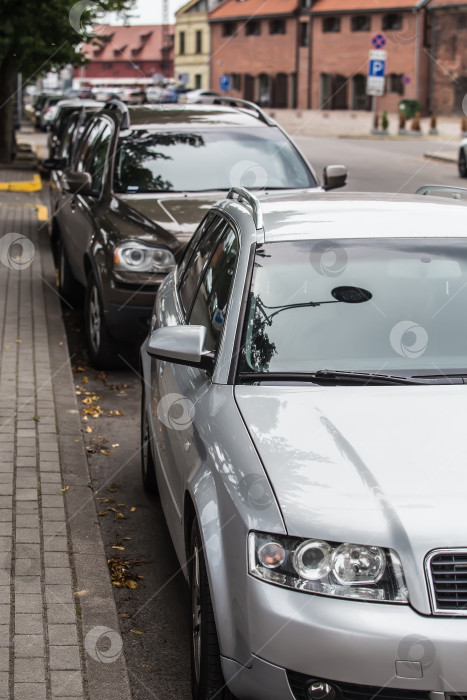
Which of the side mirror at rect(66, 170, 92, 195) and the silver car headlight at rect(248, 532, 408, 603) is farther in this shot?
the side mirror at rect(66, 170, 92, 195)

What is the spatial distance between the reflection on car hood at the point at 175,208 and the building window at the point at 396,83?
7650 cm

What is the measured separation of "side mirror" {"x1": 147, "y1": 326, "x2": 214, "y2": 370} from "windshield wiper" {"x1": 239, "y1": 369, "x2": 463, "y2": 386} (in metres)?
0.20

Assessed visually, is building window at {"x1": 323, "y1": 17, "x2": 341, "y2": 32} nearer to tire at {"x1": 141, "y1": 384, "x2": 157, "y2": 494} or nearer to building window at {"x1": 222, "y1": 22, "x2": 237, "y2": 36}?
building window at {"x1": 222, "y1": 22, "x2": 237, "y2": 36}

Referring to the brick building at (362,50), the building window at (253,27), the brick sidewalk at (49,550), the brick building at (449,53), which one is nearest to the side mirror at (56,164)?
the brick sidewalk at (49,550)

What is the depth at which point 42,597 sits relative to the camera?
4426 mm

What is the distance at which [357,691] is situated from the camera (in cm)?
315

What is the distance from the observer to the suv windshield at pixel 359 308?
4.26 meters

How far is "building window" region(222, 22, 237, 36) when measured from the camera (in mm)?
98062

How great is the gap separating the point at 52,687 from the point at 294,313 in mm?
1689

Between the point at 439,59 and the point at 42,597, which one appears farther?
the point at 439,59

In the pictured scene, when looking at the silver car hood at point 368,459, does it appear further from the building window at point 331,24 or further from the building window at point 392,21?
the building window at point 331,24

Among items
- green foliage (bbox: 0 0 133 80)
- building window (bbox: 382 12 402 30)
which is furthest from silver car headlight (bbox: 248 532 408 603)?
building window (bbox: 382 12 402 30)

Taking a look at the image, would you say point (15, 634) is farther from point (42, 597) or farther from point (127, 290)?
point (127, 290)

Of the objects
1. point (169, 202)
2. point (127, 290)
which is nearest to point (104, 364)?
point (127, 290)
